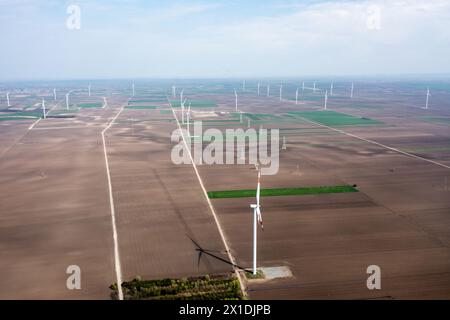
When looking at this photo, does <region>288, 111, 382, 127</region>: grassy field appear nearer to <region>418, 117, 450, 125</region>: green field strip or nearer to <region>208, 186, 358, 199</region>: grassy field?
<region>418, 117, 450, 125</region>: green field strip

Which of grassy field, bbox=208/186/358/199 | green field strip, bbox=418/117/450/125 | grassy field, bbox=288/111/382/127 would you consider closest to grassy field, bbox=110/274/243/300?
grassy field, bbox=208/186/358/199

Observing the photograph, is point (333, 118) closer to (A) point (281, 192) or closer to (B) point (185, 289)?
(A) point (281, 192)

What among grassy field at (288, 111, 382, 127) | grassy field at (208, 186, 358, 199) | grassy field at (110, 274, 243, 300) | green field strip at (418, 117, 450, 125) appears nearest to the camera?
grassy field at (110, 274, 243, 300)

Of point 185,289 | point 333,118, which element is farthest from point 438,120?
point 185,289

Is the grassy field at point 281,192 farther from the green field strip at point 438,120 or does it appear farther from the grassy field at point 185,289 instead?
the green field strip at point 438,120

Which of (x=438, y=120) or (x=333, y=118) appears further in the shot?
(x=333, y=118)

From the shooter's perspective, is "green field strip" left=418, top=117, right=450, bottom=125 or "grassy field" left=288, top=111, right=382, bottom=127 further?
"green field strip" left=418, top=117, right=450, bottom=125
